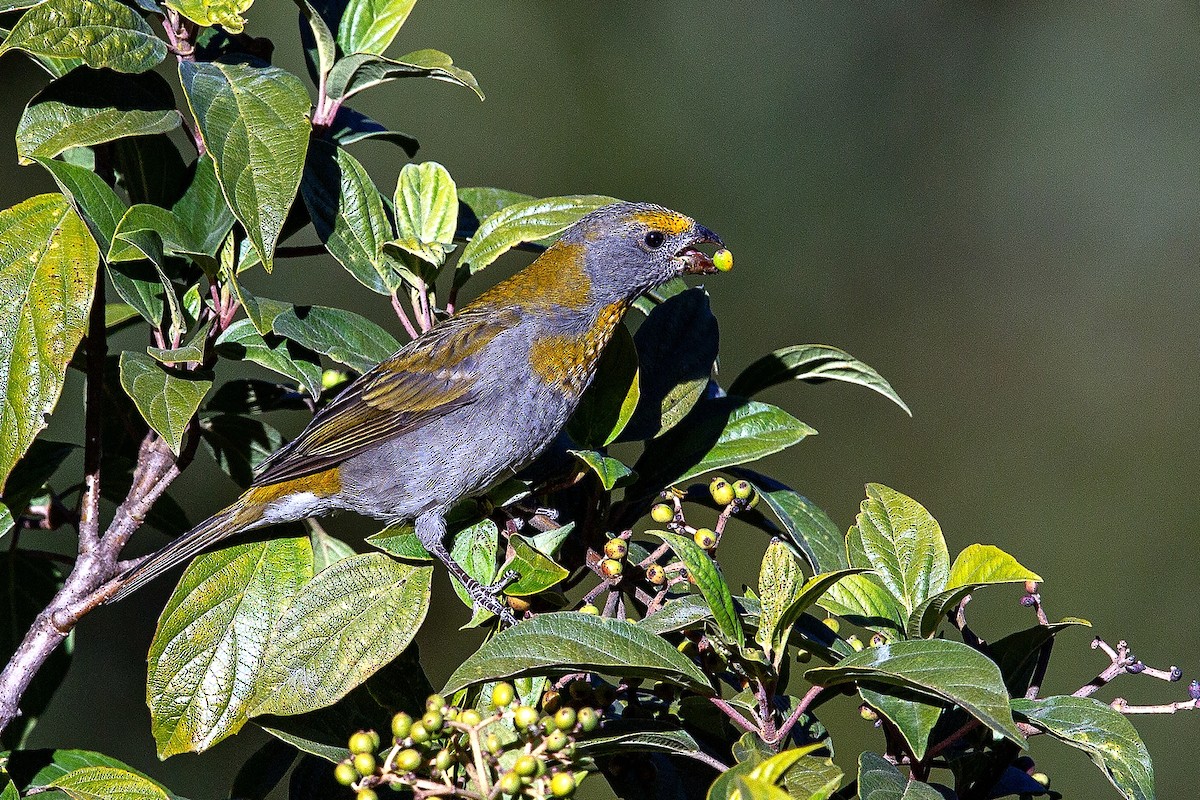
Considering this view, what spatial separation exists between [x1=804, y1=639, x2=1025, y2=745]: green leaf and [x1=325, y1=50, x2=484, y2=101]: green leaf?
55.6 inches

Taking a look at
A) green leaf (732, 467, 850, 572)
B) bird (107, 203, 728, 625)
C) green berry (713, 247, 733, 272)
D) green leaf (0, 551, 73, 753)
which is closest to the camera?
green leaf (732, 467, 850, 572)

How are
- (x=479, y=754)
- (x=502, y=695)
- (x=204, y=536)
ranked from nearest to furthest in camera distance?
1. (x=479, y=754)
2. (x=502, y=695)
3. (x=204, y=536)

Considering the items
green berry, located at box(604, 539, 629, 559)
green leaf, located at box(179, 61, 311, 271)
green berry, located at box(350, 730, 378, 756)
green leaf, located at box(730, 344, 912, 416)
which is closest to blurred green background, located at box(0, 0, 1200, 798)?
green leaf, located at box(730, 344, 912, 416)

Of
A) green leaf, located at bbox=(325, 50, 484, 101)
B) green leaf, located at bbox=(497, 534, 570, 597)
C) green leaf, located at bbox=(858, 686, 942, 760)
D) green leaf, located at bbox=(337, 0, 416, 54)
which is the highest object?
green leaf, located at bbox=(337, 0, 416, 54)

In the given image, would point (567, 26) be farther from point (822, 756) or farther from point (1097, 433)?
point (822, 756)

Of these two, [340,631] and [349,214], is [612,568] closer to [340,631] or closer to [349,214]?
[340,631]

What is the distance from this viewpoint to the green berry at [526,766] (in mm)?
1598

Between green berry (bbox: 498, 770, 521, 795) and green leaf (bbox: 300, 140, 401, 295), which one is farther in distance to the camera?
green leaf (bbox: 300, 140, 401, 295)

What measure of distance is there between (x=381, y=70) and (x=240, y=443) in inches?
36.5

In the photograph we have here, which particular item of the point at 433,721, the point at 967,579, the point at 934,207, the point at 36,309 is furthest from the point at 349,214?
the point at 934,207

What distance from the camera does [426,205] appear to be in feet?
8.31

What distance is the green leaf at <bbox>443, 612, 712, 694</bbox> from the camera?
1.64 meters

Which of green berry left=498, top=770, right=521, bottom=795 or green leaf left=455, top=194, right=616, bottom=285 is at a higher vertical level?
green leaf left=455, top=194, right=616, bottom=285

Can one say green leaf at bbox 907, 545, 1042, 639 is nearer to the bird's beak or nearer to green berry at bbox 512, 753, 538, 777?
green berry at bbox 512, 753, 538, 777
